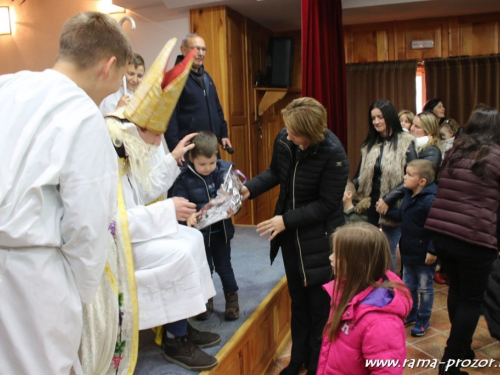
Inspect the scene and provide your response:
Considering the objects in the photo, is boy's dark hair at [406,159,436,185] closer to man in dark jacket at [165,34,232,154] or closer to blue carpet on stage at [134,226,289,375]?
blue carpet on stage at [134,226,289,375]

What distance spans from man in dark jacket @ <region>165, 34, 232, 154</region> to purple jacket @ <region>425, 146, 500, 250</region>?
60.7 inches

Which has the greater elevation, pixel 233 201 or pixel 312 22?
pixel 312 22

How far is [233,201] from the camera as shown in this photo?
2.18 metres

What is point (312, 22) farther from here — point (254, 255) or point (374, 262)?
point (374, 262)

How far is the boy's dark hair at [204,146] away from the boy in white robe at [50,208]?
0.96 metres

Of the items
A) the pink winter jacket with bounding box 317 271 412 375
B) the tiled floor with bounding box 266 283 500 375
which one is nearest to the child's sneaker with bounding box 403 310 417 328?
the tiled floor with bounding box 266 283 500 375

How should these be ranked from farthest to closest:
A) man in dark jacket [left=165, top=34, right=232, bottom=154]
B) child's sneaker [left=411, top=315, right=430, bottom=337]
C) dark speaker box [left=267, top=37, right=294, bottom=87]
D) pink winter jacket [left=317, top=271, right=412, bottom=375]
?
1. dark speaker box [left=267, top=37, right=294, bottom=87]
2. man in dark jacket [left=165, top=34, right=232, bottom=154]
3. child's sneaker [left=411, top=315, right=430, bottom=337]
4. pink winter jacket [left=317, top=271, right=412, bottom=375]

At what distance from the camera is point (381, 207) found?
3.01 metres

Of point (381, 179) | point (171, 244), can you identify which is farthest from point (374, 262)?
point (381, 179)

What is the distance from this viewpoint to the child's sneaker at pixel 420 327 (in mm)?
2929

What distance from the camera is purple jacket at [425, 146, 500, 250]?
7.19ft

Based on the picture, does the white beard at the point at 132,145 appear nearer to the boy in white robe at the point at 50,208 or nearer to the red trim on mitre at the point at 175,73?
the red trim on mitre at the point at 175,73

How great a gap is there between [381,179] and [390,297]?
5.91 ft

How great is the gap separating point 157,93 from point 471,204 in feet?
5.11
